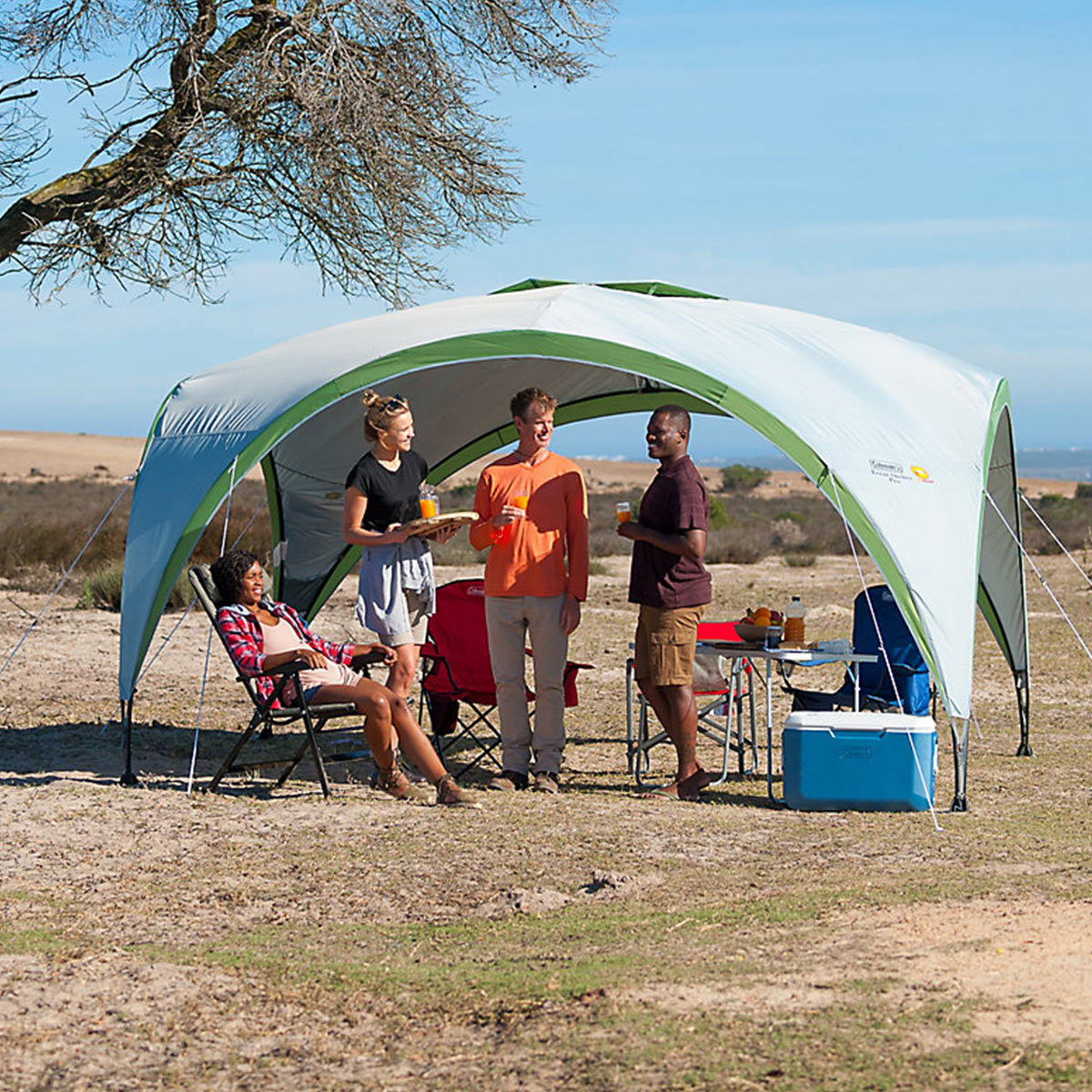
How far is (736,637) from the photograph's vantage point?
26.1 feet

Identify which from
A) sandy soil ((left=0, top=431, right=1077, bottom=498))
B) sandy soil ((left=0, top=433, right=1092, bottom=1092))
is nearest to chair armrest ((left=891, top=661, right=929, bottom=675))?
sandy soil ((left=0, top=433, right=1092, bottom=1092))

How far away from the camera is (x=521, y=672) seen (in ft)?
24.5

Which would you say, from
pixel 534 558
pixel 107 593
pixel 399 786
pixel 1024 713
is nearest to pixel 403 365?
pixel 534 558

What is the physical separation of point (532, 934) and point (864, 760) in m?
2.32

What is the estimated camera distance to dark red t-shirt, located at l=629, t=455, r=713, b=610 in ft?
23.1

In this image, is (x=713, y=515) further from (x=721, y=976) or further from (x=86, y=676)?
(x=721, y=976)

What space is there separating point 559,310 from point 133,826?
9.67 feet

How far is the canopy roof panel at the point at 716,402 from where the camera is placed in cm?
702

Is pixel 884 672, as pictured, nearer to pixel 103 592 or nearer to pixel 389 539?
pixel 389 539

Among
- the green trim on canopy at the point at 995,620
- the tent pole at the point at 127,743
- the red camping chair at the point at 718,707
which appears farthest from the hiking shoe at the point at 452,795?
the green trim on canopy at the point at 995,620

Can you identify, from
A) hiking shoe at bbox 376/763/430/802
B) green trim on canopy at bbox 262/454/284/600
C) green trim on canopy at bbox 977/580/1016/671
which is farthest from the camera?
green trim on canopy at bbox 262/454/284/600

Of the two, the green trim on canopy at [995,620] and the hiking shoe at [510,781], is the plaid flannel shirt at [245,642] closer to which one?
the hiking shoe at [510,781]

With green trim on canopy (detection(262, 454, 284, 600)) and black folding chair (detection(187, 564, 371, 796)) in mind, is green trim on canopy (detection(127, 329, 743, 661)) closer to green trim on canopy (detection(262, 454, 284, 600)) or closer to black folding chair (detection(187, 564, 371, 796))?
black folding chair (detection(187, 564, 371, 796))

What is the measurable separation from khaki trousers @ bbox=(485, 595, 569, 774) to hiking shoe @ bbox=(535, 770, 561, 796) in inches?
0.8
